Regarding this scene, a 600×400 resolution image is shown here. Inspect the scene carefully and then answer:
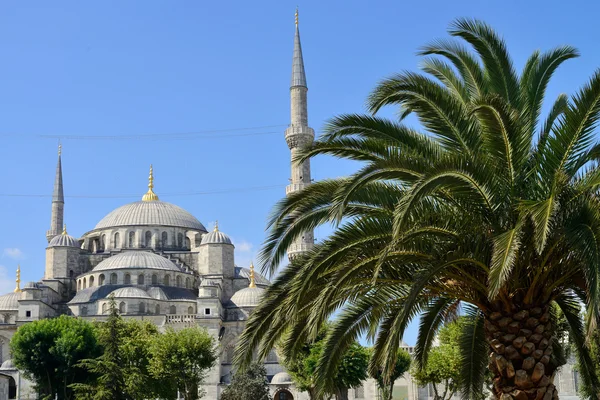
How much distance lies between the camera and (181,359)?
140 ft

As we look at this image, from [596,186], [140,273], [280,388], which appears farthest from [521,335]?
[140,273]

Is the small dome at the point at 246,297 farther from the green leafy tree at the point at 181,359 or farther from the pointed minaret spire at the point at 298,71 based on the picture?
the green leafy tree at the point at 181,359

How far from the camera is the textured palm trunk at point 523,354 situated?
38.7ft

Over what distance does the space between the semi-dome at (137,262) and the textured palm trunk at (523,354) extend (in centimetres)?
5600

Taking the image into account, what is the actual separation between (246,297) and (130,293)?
840 centimetres

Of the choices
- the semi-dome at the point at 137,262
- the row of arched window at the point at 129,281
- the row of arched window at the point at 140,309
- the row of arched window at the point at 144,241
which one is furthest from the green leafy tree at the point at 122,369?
the row of arched window at the point at 144,241

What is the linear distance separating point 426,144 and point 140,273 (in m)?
55.3

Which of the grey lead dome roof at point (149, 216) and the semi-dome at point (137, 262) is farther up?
the grey lead dome roof at point (149, 216)

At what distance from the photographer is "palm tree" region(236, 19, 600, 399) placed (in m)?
11.3

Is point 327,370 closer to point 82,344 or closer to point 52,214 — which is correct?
point 82,344

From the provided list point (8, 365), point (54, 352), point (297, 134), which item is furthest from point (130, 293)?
point (297, 134)

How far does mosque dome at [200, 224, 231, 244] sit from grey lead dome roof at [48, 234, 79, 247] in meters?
10.4

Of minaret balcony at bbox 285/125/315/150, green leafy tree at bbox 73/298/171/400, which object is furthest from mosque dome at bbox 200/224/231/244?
green leafy tree at bbox 73/298/171/400

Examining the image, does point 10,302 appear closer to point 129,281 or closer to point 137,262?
point 129,281
